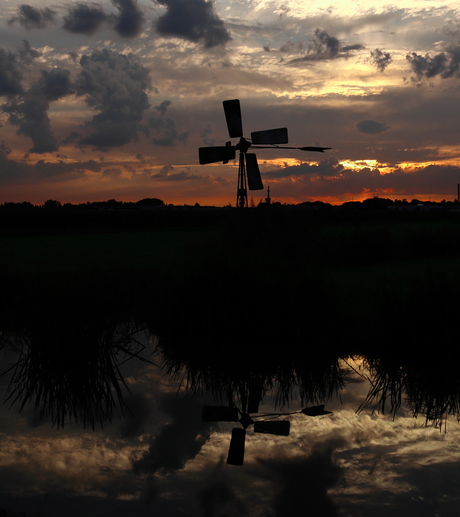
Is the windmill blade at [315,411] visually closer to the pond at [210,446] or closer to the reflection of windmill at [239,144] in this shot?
the pond at [210,446]

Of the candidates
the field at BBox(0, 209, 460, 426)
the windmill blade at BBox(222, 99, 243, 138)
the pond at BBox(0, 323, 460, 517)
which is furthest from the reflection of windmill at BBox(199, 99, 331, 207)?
the pond at BBox(0, 323, 460, 517)

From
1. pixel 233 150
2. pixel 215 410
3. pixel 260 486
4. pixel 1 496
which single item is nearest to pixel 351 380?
pixel 215 410

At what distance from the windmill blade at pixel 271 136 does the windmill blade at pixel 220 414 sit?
15058mm

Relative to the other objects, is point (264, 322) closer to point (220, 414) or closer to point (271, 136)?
point (220, 414)

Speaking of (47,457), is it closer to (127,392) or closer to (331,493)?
(127,392)

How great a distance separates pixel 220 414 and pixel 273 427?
84 cm

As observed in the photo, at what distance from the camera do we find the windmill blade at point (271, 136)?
20.5m

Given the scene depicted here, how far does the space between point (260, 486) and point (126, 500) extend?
4.17ft

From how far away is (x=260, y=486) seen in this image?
5.01m

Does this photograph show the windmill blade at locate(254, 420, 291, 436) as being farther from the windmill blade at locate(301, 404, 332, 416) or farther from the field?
the field

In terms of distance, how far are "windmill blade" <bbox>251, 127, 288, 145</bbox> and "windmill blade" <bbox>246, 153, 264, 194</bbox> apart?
67 centimetres

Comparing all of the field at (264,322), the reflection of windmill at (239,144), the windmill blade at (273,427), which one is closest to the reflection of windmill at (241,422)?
the windmill blade at (273,427)

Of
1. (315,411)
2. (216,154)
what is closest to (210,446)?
(315,411)

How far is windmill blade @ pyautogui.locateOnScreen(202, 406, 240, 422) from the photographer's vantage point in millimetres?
6902
